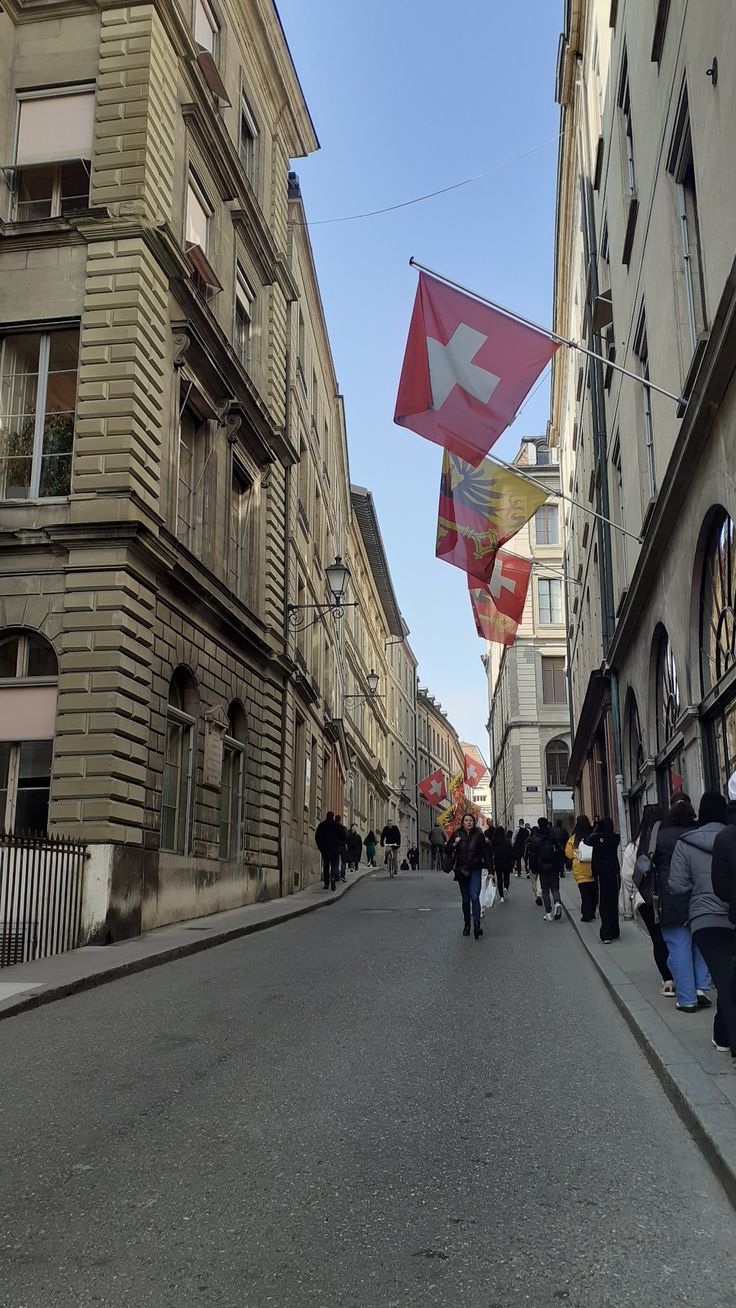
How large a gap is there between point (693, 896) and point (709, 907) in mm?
152

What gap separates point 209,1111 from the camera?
6.20 meters

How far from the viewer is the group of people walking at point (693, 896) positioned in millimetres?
6871

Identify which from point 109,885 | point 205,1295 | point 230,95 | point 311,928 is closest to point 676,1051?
point 205,1295

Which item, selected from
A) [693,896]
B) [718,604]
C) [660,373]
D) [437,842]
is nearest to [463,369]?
[660,373]

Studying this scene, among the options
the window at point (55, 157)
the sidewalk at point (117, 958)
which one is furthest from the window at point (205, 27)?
the sidewalk at point (117, 958)

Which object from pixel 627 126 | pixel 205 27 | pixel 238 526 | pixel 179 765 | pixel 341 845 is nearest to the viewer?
pixel 627 126

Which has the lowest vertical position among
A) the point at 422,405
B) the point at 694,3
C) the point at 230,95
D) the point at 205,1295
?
the point at 205,1295

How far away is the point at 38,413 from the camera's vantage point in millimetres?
17078

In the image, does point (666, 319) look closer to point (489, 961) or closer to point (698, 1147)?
point (489, 961)

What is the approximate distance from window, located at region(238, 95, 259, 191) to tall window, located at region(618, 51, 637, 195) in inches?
375

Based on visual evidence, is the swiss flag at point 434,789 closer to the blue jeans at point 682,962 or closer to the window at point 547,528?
the window at point 547,528

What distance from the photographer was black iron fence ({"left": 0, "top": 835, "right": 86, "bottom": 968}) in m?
12.2

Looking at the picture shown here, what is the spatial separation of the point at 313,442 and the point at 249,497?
1190 centimetres

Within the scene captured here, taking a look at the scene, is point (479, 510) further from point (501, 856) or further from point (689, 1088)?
point (689, 1088)
